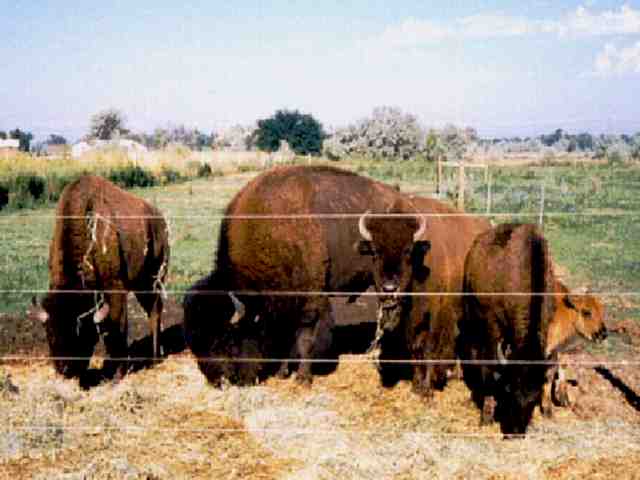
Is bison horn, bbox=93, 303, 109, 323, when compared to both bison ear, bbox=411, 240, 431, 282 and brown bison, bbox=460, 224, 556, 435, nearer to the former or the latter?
bison ear, bbox=411, 240, 431, 282

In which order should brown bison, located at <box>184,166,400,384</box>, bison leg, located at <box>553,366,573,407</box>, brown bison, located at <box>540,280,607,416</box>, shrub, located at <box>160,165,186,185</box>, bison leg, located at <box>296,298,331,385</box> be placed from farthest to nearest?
1. shrub, located at <box>160,165,186,185</box>
2. bison leg, located at <box>296,298,331,385</box>
3. brown bison, located at <box>184,166,400,384</box>
4. bison leg, located at <box>553,366,573,407</box>
5. brown bison, located at <box>540,280,607,416</box>

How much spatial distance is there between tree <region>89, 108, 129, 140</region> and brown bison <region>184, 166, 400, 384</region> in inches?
1869

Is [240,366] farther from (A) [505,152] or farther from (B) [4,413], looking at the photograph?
(A) [505,152]

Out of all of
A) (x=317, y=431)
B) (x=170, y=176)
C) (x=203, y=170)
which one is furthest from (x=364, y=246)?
(x=203, y=170)

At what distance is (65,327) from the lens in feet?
26.3

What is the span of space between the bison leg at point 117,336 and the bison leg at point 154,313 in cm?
83

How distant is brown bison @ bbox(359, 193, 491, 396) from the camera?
25.0 feet

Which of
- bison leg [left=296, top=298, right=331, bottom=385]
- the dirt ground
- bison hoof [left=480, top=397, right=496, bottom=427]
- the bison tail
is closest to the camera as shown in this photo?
the dirt ground

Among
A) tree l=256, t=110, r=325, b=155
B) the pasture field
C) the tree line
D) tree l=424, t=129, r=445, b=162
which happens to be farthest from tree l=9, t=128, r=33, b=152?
the pasture field

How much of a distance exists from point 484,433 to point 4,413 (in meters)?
4.77

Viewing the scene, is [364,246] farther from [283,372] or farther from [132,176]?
[132,176]

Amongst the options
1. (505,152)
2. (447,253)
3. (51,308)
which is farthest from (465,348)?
(505,152)

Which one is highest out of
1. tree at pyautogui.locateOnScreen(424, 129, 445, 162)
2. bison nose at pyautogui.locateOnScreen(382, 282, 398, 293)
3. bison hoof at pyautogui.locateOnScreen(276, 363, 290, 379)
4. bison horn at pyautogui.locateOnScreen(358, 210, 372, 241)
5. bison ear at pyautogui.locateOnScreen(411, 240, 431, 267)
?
tree at pyautogui.locateOnScreen(424, 129, 445, 162)

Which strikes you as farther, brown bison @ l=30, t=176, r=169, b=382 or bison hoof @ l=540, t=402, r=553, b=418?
brown bison @ l=30, t=176, r=169, b=382
